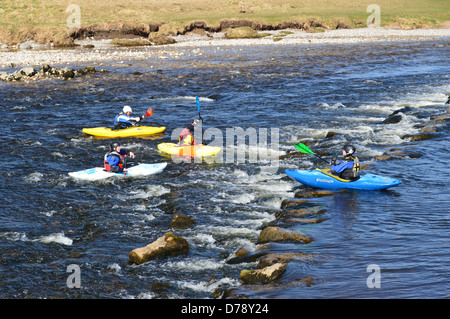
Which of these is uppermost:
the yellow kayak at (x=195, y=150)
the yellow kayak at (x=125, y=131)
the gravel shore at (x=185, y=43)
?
the gravel shore at (x=185, y=43)

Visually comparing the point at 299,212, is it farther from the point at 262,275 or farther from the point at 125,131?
the point at 125,131

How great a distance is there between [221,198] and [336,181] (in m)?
3.26

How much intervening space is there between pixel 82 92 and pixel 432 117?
18662mm

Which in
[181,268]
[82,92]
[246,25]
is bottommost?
[181,268]

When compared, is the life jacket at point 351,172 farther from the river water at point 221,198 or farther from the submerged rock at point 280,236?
the submerged rock at point 280,236

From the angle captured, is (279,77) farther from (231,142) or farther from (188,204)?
(188,204)

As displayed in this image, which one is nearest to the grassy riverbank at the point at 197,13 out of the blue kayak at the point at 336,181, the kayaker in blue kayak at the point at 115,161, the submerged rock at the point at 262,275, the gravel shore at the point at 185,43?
the gravel shore at the point at 185,43

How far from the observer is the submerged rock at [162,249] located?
10531mm

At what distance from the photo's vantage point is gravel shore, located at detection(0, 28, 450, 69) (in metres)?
44.4

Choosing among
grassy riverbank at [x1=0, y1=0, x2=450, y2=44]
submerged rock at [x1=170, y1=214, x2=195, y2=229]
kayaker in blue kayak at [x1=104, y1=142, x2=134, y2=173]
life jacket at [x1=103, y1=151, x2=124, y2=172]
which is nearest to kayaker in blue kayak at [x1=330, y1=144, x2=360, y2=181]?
submerged rock at [x1=170, y1=214, x2=195, y2=229]

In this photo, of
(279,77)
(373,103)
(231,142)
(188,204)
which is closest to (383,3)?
(279,77)

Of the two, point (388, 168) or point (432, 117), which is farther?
point (432, 117)

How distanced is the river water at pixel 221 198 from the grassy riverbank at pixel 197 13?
129 feet
